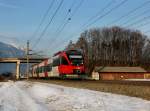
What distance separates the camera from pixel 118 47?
10588 centimetres

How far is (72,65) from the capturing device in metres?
40.6

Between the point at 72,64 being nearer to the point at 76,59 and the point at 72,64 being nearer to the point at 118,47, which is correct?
the point at 76,59

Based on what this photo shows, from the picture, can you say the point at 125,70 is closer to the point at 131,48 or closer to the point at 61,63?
the point at 131,48

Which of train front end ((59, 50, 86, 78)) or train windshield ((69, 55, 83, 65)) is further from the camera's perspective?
train windshield ((69, 55, 83, 65))

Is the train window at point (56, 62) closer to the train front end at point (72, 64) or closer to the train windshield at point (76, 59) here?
the train front end at point (72, 64)

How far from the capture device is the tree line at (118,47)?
106 meters

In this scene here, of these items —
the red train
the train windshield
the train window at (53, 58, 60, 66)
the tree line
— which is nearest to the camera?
the red train

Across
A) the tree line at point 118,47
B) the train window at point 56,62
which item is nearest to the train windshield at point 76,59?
the train window at point 56,62

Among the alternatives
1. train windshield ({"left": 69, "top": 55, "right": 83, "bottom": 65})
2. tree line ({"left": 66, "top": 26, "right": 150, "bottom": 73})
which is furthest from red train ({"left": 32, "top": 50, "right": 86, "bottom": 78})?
tree line ({"left": 66, "top": 26, "right": 150, "bottom": 73})

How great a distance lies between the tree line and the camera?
105938mm

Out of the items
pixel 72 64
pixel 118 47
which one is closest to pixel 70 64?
pixel 72 64

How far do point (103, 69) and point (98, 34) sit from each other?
25.0 metres

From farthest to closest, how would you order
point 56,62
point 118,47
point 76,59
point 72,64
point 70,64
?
point 118,47 < point 56,62 < point 76,59 < point 72,64 < point 70,64

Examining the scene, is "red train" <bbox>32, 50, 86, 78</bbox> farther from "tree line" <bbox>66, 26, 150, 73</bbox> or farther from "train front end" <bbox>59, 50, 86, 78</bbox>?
"tree line" <bbox>66, 26, 150, 73</bbox>
